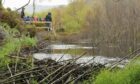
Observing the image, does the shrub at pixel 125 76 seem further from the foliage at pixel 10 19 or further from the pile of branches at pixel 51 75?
the foliage at pixel 10 19

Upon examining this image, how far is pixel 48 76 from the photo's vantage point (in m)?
5.22

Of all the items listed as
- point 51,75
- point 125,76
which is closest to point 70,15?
point 51,75

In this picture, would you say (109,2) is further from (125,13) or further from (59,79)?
(59,79)

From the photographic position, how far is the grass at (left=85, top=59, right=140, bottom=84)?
13.7 ft

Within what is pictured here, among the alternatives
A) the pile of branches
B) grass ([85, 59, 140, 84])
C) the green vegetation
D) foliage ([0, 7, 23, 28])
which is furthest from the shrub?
the green vegetation

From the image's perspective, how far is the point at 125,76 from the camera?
4199 mm

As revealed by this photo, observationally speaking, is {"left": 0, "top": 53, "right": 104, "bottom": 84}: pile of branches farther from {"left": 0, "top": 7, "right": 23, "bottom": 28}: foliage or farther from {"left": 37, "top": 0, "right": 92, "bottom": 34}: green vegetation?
{"left": 37, "top": 0, "right": 92, "bottom": 34}: green vegetation

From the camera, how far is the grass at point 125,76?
4184mm

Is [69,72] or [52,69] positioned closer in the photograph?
[69,72]

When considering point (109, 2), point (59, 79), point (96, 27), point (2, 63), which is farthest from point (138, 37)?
point (59, 79)

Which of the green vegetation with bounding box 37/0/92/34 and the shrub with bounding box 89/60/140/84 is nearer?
the shrub with bounding box 89/60/140/84

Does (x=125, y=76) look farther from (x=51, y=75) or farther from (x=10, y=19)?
(x=10, y=19)

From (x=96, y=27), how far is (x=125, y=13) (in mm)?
2669

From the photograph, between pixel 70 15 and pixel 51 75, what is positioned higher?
pixel 51 75
